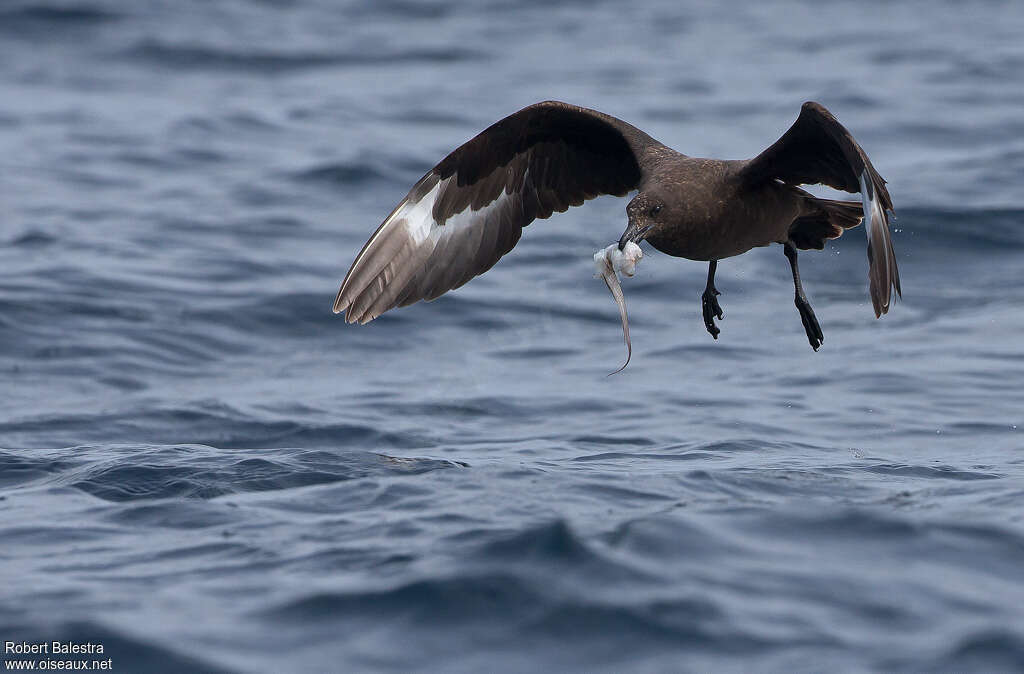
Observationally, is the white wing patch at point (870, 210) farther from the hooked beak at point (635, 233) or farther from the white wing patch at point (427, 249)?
the white wing patch at point (427, 249)

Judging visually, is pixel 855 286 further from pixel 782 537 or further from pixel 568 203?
pixel 782 537

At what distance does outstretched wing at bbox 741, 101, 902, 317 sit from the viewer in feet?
17.4

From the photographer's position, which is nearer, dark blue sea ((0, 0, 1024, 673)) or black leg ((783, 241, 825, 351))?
dark blue sea ((0, 0, 1024, 673))

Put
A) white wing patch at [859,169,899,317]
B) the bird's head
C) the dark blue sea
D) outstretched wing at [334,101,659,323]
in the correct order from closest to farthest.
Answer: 1. the dark blue sea
2. white wing patch at [859,169,899,317]
3. the bird's head
4. outstretched wing at [334,101,659,323]

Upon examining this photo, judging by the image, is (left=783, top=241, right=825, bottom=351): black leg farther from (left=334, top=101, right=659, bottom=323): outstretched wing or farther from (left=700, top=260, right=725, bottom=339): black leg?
(left=334, top=101, right=659, bottom=323): outstretched wing

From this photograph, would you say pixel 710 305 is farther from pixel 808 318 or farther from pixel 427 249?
pixel 427 249

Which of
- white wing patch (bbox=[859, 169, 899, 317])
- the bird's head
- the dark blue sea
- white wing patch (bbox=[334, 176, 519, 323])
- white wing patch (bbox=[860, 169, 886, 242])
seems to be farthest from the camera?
white wing patch (bbox=[334, 176, 519, 323])

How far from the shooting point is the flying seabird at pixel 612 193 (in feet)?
19.7

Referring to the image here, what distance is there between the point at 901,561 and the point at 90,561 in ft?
9.08

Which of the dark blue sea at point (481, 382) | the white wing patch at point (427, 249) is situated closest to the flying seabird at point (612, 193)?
the white wing patch at point (427, 249)

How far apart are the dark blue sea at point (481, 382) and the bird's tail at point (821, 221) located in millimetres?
1012

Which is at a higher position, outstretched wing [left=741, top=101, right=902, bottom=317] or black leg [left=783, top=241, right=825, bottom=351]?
outstretched wing [left=741, top=101, right=902, bottom=317]

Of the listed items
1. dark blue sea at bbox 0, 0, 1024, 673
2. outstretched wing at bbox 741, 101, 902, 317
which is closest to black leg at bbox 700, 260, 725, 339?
dark blue sea at bbox 0, 0, 1024, 673

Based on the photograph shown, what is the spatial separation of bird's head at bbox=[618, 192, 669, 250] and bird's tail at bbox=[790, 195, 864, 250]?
0.93m
